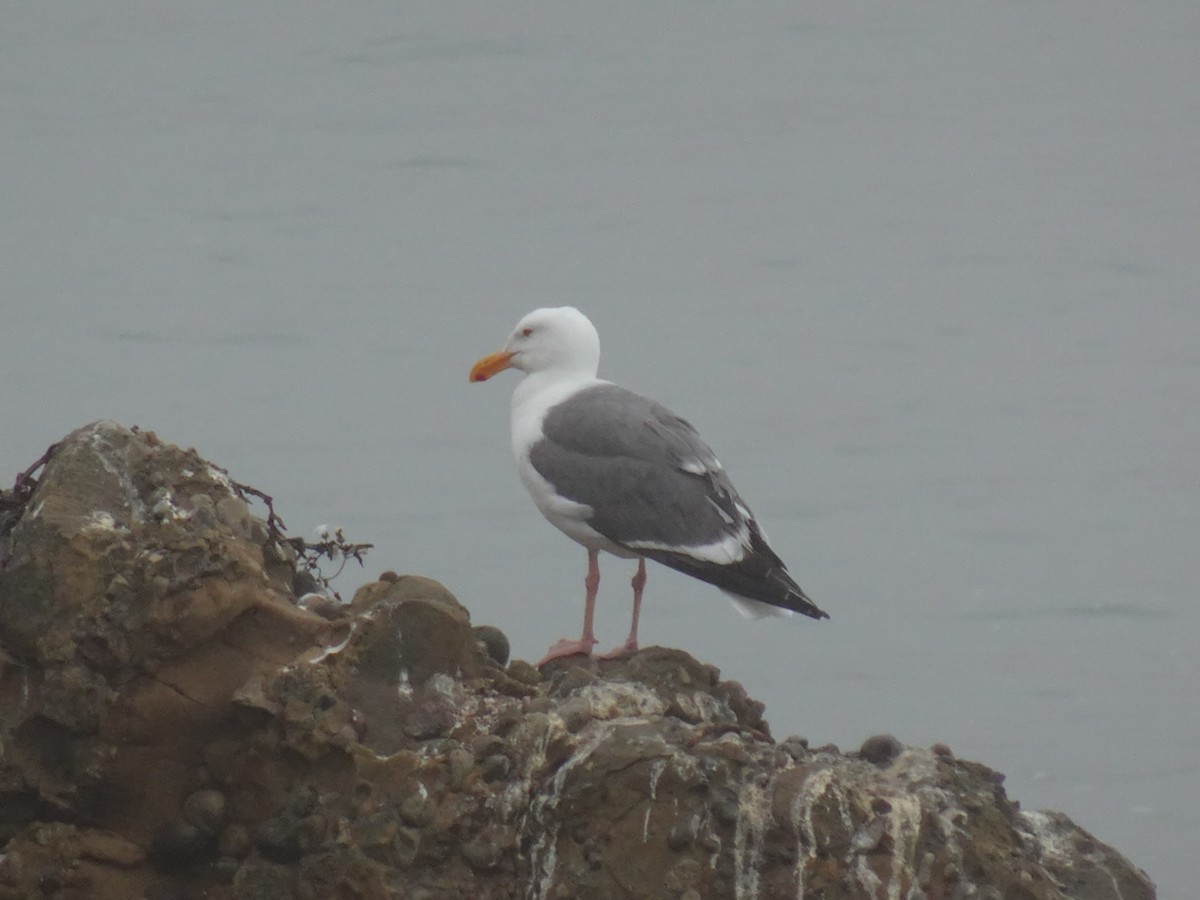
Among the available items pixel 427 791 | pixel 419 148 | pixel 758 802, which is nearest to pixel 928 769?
pixel 758 802

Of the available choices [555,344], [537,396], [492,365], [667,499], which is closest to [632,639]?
[667,499]

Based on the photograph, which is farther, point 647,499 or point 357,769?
point 647,499

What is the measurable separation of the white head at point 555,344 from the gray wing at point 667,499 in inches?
15.8

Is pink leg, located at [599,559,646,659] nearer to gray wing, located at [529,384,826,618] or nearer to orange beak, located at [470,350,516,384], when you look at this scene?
gray wing, located at [529,384,826,618]

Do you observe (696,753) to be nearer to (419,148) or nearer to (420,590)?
(420,590)

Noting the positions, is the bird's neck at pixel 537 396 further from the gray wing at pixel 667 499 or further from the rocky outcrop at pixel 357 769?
the rocky outcrop at pixel 357 769

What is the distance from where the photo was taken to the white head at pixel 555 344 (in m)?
5.59

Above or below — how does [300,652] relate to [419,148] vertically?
below

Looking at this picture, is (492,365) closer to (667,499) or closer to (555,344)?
(555,344)

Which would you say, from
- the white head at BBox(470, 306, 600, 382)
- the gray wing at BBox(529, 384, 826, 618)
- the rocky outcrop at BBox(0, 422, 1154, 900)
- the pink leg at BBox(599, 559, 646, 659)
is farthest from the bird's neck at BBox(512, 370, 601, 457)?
the rocky outcrop at BBox(0, 422, 1154, 900)

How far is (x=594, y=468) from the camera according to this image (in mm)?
5172

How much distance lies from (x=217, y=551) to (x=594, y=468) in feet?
4.60

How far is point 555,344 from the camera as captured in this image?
18.4ft

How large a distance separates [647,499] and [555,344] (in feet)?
2.16
